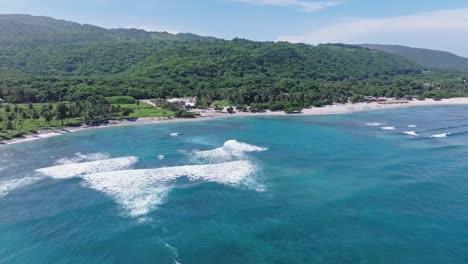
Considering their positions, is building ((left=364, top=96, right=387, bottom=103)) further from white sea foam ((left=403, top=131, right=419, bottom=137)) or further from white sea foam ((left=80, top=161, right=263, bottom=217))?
white sea foam ((left=80, top=161, right=263, bottom=217))

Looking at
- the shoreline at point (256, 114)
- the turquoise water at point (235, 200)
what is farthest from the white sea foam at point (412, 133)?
the shoreline at point (256, 114)

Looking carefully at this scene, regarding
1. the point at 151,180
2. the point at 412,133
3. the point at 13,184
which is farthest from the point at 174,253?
the point at 412,133

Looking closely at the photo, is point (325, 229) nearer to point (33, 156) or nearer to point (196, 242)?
point (196, 242)

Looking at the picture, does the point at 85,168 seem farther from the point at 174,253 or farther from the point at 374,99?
the point at 374,99

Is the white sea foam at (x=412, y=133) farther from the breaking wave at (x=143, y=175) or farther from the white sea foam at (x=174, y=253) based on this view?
the white sea foam at (x=174, y=253)

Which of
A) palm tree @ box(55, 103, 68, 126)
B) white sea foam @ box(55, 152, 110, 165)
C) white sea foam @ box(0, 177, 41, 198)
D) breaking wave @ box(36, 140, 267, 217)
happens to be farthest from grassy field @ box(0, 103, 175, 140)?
white sea foam @ box(0, 177, 41, 198)

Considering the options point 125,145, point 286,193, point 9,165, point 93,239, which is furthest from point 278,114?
point 93,239
